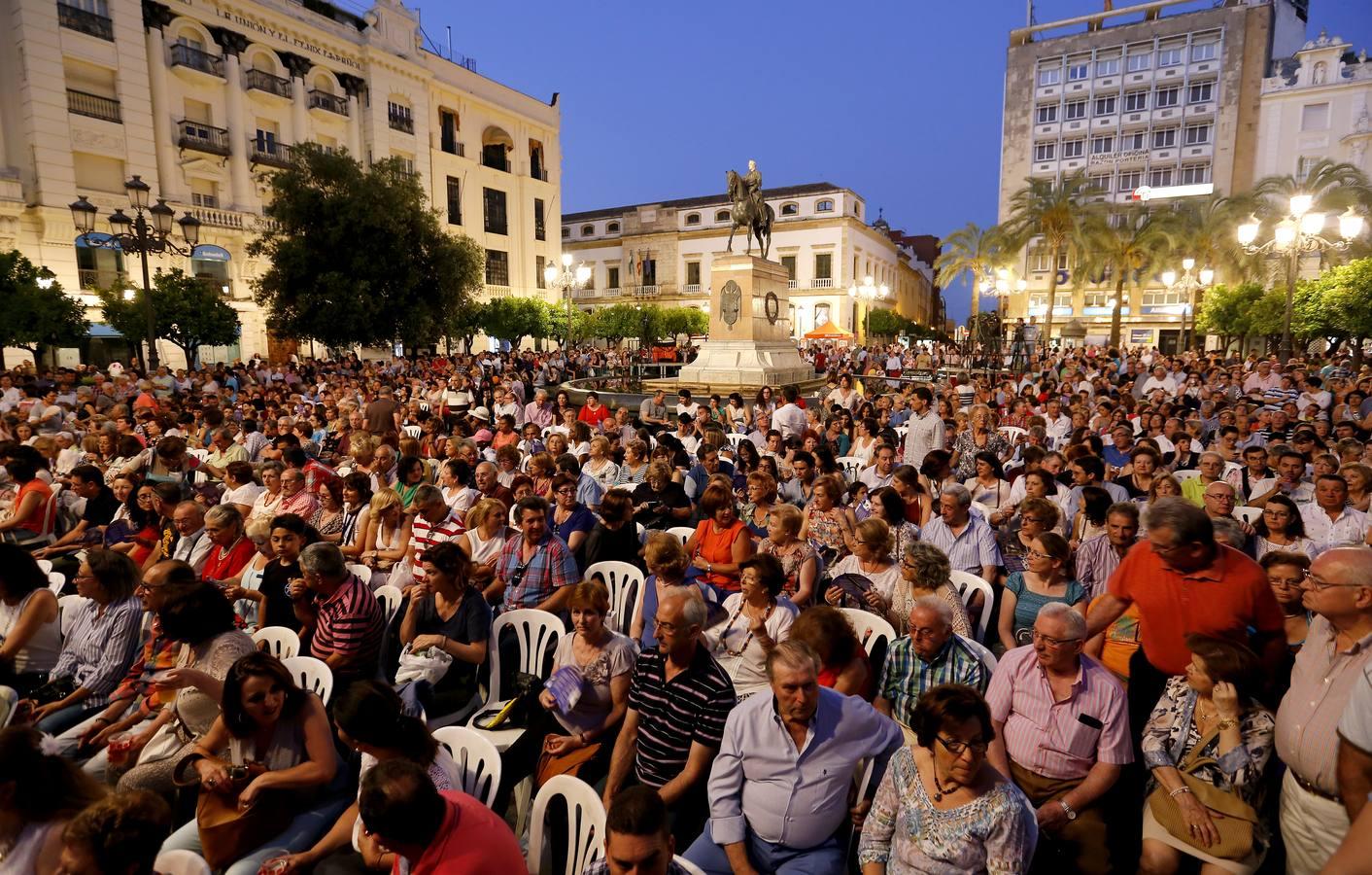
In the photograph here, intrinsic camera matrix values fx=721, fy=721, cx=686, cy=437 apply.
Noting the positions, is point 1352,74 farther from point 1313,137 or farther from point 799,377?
point 799,377

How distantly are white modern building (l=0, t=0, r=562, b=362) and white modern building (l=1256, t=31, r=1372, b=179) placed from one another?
42990 millimetres

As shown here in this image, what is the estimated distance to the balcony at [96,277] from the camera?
78.2 ft

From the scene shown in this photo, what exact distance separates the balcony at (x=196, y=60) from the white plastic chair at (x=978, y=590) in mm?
33066

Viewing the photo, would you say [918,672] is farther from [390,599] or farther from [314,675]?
[390,599]

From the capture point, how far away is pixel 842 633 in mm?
3090

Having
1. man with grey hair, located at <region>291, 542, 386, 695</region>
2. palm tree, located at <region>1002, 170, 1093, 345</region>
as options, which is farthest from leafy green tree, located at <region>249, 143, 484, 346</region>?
palm tree, located at <region>1002, 170, 1093, 345</region>

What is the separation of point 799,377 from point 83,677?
17.5 metres

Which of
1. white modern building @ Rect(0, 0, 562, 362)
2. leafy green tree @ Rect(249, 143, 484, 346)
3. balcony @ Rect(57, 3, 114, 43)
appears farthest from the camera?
balcony @ Rect(57, 3, 114, 43)

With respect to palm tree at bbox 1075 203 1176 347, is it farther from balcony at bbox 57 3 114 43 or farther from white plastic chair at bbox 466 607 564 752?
balcony at bbox 57 3 114 43

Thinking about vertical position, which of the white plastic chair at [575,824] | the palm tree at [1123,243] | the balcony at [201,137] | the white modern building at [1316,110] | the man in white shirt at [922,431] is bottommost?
the white plastic chair at [575,824]

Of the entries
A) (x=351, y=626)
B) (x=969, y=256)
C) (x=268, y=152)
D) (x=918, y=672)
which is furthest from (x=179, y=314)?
(x=969, y=256)

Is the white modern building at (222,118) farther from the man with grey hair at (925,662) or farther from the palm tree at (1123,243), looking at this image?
the palm tree at (1123,243)

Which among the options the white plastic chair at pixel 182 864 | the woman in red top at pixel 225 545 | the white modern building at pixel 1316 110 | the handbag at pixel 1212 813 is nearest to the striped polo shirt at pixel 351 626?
the white plastic chair at pixel 182 864

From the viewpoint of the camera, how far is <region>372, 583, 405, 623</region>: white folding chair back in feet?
14.8
